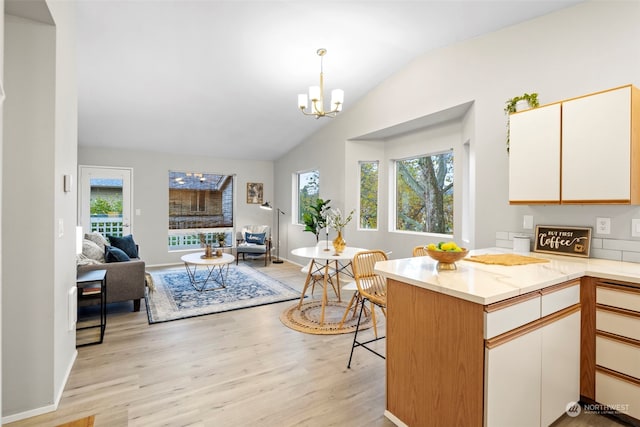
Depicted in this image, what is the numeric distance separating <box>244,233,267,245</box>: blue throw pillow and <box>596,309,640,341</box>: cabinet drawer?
5.78 m

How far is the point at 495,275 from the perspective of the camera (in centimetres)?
180

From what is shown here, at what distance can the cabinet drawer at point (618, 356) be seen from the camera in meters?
1.82

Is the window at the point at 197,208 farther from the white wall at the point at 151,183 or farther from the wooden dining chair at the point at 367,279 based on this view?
the wooden dining chair at the point at 367,279

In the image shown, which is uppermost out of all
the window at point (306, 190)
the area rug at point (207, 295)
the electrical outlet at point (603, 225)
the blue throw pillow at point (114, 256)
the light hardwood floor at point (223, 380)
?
the window at point (306, 190)

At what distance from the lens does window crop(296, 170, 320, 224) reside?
6387 millimetres

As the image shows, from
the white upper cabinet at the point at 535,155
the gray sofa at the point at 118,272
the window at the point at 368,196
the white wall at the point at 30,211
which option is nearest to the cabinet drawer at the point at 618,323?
the white upper cabinet at the point at 535,155

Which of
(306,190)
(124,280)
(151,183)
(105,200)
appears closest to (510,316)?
(124,280)

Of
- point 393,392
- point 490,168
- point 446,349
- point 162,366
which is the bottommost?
point 162,366

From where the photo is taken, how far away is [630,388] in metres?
1.85

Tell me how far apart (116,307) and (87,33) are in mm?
3039

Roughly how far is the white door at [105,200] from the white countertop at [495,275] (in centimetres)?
598

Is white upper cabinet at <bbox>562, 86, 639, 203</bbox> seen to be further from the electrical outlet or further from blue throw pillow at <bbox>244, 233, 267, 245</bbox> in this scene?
blue throw pillow at <bbox>244, 233, 267, 245</bbox>

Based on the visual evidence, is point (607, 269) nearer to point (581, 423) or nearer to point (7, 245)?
point (581, 423)

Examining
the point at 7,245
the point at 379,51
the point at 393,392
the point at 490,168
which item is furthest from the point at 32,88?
the point at 490,168
